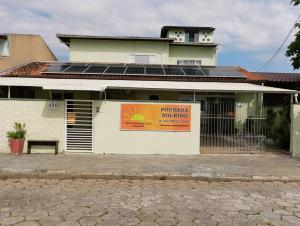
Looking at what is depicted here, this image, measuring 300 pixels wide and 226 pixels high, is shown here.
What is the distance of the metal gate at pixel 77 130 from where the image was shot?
13336mm

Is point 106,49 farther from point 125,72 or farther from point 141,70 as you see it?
point 125,72

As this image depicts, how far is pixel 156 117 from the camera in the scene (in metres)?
13.5

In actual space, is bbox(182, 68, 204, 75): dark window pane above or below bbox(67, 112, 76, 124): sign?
above

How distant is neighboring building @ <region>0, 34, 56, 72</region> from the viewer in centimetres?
2222

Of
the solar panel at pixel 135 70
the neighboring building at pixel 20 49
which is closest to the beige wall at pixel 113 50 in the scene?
the neighboring building at pixel 20 49

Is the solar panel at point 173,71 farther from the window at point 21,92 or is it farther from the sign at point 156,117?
the window at point 21,92

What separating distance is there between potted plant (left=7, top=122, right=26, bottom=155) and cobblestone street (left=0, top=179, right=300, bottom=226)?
3.96 meters

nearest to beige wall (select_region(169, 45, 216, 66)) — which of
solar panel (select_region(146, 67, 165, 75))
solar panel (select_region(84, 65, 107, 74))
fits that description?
solar panel (select_region(146, 67, 165, 75))

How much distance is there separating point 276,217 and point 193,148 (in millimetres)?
7216

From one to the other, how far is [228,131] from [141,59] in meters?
11.5

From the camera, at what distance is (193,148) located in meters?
13.5

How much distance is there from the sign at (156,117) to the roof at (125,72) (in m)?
4.75

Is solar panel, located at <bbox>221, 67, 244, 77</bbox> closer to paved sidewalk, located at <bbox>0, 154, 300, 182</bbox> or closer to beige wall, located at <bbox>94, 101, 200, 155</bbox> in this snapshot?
beige wall, located at <bbox>94, 101, 200, 155</bbox>

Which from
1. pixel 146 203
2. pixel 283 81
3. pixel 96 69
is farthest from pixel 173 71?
pixel 146 203
